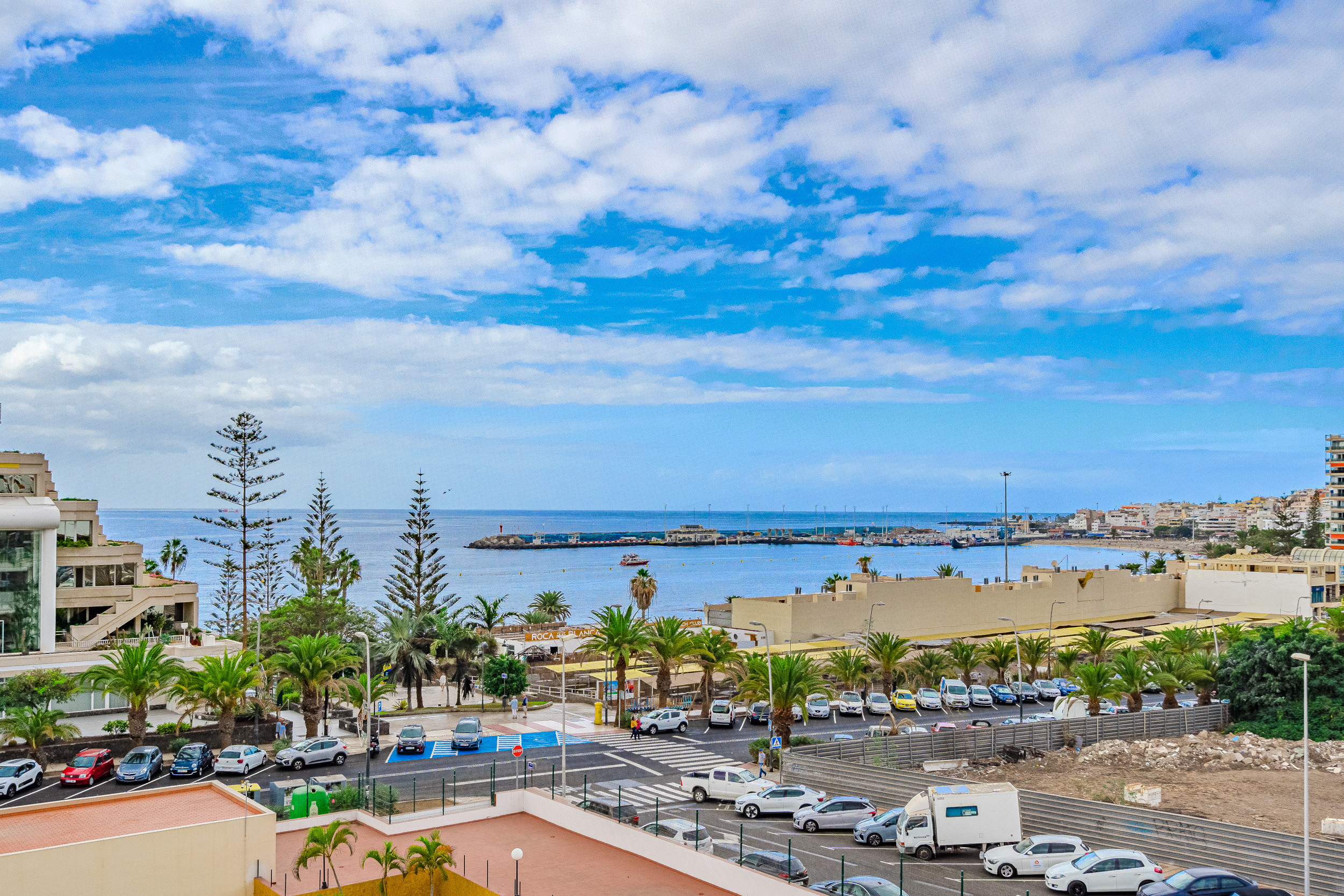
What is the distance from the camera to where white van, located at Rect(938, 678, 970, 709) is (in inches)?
2114

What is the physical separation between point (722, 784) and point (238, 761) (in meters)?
17.1

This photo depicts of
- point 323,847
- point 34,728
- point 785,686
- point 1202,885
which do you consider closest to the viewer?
point 323,847

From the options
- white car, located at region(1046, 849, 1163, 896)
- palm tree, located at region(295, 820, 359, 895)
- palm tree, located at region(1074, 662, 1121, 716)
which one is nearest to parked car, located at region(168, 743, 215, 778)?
palm tree, located at region(295, 820, 359, 895)

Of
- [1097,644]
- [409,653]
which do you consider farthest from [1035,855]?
[1097,644]

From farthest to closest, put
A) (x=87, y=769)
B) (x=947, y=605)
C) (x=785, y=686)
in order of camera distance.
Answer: (x=947, y=605), (x=785, y=686), (x=87, y=769)

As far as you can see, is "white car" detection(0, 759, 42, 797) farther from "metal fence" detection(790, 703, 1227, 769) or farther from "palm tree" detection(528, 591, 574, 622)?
"palm tree" detection(528, 591, 574, 622)

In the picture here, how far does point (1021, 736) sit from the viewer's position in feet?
128

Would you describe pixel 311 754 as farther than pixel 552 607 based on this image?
No

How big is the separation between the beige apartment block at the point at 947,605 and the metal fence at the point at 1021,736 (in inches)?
970

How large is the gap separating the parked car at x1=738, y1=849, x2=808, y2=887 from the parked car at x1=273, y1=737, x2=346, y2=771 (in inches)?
828

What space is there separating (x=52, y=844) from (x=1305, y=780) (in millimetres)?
25651

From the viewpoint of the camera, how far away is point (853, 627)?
69.6 meters

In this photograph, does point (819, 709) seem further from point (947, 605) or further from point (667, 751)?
point (947, 605)

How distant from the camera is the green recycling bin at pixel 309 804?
88.0ft
